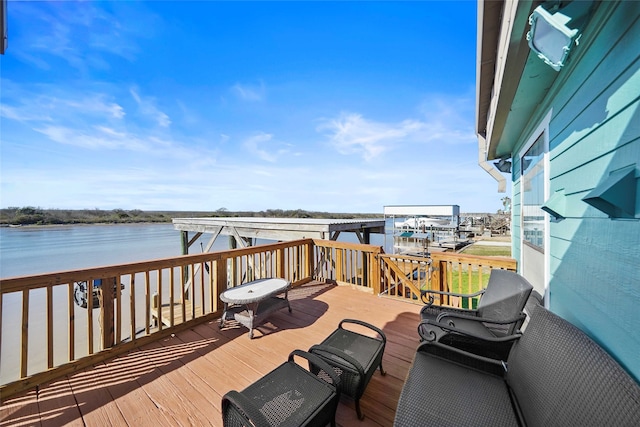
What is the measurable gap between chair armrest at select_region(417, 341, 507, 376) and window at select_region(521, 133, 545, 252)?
1417mm

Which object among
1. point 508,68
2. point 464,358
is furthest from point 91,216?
point 508,68

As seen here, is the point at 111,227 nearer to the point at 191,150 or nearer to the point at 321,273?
the point at 191,150

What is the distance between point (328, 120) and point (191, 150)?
28.9 feet

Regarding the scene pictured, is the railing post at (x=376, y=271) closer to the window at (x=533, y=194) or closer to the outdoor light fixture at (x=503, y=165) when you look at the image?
the window at (x=533, y=194)

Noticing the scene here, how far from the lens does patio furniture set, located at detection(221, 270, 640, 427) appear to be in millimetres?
890

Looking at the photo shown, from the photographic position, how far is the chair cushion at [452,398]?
3.99 ft

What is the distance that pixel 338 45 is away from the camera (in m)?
5.47

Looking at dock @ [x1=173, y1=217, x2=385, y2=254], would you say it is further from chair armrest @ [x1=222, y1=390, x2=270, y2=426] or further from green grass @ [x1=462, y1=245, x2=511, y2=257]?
green grass @ [x1=462, y1=245, x2=511, y2=257]

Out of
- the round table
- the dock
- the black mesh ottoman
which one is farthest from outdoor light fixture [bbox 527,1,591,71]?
the dock

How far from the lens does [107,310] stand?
253 cm

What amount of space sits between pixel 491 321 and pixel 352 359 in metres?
1.12

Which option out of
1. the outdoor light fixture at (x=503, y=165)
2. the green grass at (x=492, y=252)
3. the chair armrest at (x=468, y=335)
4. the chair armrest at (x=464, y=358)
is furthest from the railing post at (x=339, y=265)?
the green grass at (x=492, y=252)

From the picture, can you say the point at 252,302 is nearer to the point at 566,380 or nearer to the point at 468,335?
the point at 468,335

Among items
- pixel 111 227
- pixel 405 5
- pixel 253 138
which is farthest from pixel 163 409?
pixel 111 227
